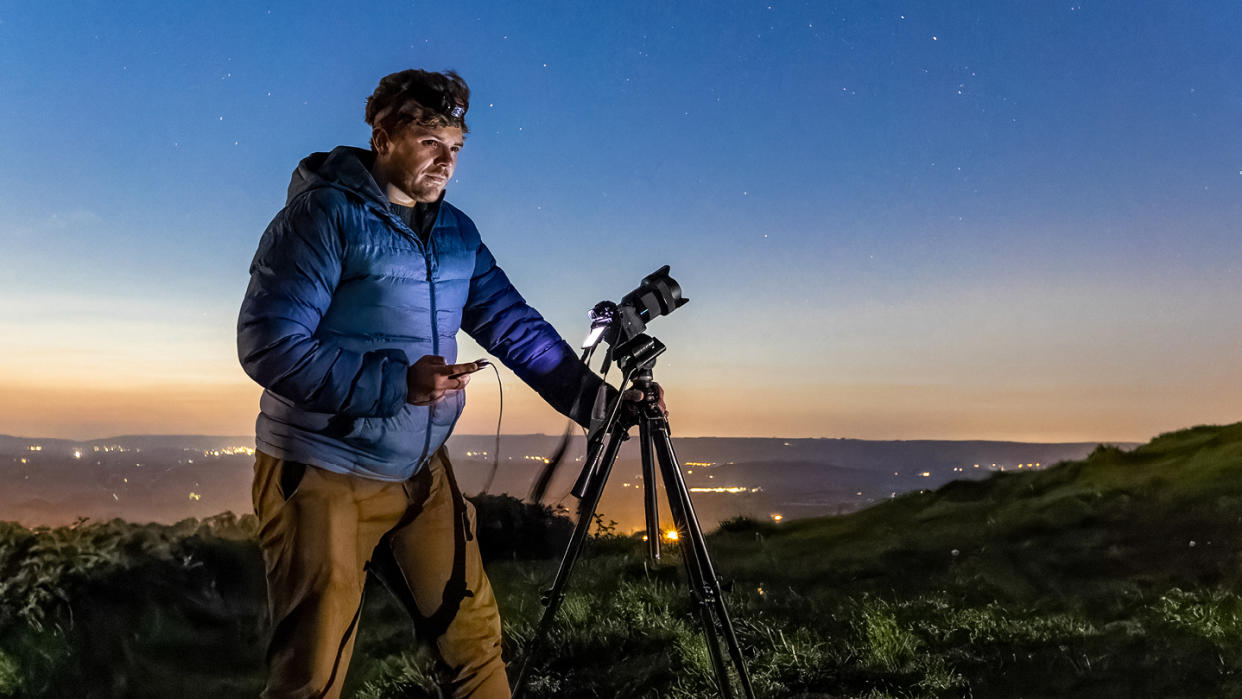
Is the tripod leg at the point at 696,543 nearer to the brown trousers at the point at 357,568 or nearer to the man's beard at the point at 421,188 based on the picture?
the brown trousers at the point at 357,568

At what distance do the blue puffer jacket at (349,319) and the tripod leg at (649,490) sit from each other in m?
0.79

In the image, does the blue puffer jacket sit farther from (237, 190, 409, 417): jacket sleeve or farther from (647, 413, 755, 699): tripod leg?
(647, 413, 755, 699): tripod leg

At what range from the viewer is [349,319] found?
11.3 feet

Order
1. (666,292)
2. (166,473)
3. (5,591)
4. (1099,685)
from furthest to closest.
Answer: (166,473) < (5,591) < (1099,685) < (666,292)

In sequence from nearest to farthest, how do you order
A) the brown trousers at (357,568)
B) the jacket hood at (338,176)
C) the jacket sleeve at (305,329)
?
the jacket sleeve at (305,329) < the brown trousers at (357,568) < the jacket hood at (338,176)

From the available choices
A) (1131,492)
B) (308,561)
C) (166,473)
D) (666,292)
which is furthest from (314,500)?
(1131,492)

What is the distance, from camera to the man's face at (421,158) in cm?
358

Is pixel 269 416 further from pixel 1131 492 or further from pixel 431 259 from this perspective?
pixel 1131 492

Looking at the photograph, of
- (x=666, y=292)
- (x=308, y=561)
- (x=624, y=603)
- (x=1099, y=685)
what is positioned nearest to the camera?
(x=308, y=561)

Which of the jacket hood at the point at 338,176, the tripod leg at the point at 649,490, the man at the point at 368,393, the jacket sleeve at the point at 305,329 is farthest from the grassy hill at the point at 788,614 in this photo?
the jacket hood at the point at 338,176

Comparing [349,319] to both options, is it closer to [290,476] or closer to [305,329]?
[305,329]

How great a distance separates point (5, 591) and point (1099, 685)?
6404 mm

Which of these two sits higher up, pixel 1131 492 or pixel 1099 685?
pixel 1131 492

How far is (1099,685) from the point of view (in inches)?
210
